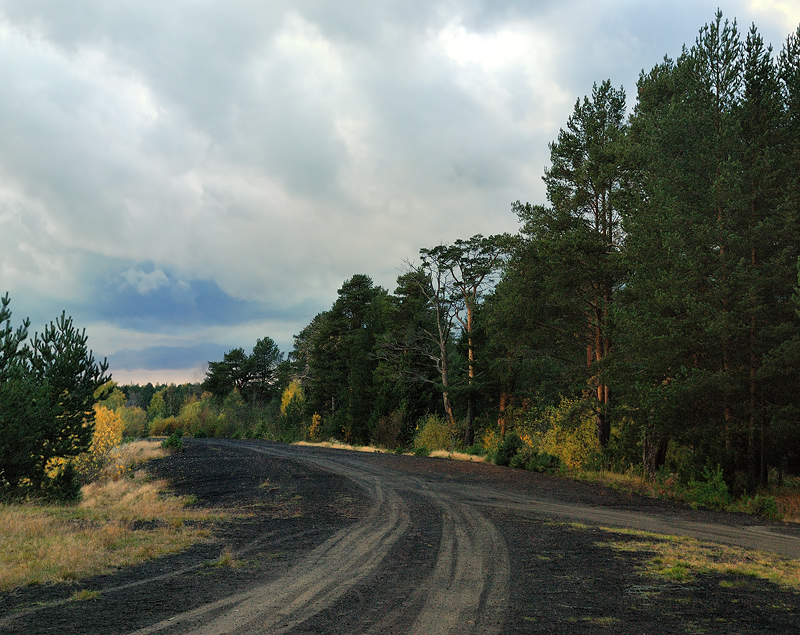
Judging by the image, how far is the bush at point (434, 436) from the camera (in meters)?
31.4

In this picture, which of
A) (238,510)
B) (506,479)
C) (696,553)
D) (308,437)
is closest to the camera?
(696,553)

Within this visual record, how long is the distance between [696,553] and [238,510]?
9530 millimetres

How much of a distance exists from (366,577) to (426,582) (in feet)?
2.51

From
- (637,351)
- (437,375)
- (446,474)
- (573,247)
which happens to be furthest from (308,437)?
(637,351)

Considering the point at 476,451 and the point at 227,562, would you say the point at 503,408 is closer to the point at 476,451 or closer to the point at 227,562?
the point at 476,451

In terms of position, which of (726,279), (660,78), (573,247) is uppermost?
(660,78)

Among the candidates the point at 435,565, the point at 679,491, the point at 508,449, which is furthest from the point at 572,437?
the point at 435,565

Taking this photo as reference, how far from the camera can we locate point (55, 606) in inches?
211

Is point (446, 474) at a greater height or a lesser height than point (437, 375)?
lesser

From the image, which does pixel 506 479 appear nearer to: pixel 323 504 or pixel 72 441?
pixel 323 504

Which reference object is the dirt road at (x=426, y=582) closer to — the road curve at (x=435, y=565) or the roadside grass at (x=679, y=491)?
the road curve at (x=435, y=565)

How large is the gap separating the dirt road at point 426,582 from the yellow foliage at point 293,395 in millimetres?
42421

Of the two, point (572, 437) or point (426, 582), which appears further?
point (572, 437)

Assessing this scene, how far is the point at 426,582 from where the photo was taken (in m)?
6.05
